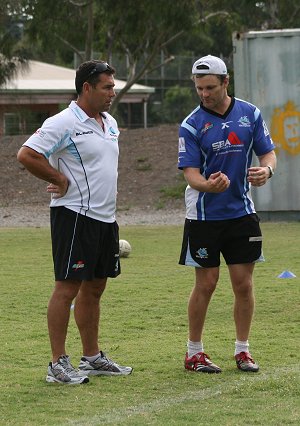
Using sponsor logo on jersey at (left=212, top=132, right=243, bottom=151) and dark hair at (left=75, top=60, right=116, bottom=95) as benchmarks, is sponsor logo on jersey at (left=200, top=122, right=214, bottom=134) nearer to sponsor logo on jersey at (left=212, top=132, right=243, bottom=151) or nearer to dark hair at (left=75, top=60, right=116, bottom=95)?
sponsor logo on jersey at (left=212, top=132, right=243, bottom=151)

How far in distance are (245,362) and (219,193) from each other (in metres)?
1.10

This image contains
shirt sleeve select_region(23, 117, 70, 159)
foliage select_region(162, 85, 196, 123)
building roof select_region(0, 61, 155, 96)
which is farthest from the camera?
foliage select_region(162, 85, 196, 123)

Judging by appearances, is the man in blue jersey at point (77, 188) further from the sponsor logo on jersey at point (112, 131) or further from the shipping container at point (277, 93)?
the shipping container at point (277, 93)

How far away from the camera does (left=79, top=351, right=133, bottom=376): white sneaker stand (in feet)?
24.7

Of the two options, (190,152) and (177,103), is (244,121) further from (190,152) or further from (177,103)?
(177,103)

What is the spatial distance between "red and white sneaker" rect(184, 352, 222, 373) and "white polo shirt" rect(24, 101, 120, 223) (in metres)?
1.10

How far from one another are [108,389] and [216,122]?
183 centimetres

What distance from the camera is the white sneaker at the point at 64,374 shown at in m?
7.20

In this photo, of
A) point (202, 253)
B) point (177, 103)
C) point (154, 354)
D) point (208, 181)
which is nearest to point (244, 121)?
point (208, 181)

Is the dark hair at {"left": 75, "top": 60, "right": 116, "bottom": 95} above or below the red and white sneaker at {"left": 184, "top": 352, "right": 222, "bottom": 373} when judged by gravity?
above

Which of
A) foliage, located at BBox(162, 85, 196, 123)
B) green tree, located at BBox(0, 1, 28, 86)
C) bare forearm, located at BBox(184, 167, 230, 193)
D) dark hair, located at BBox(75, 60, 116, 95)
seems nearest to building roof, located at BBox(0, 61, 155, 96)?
A: foliage, located at BBox(162, 85, 196, 123)

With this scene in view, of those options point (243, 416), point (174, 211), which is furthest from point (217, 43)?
point (243, 416)

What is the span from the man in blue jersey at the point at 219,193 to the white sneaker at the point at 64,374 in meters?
0.79

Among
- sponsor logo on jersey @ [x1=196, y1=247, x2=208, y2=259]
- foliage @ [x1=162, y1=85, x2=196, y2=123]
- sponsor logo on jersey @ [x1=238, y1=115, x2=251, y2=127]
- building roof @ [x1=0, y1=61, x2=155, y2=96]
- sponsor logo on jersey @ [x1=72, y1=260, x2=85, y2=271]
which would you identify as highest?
sponsor logo on jersey @ [x1=238, y1=115, x2=251, y2=127]
